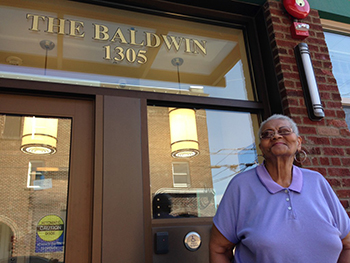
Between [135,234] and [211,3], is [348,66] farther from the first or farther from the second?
[135,234]

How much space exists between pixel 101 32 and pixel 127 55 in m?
0.29

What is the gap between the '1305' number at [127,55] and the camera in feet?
8.83

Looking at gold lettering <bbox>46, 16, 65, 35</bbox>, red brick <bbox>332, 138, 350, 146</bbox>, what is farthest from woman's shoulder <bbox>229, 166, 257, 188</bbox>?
gold lettering <bbox>46, 16, 65, 35</bbox>

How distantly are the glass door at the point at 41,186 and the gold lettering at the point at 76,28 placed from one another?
25.3 inches

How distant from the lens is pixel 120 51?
2.73 metres

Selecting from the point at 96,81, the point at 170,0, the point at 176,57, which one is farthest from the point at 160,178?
the point at 170,0

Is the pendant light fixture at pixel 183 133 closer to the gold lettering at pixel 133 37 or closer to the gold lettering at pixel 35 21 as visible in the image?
the gold lettering at pixel 133 37

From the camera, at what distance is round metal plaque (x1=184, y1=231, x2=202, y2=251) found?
225 centimetres

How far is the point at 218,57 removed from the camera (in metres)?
3.05

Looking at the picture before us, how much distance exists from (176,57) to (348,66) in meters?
1.89

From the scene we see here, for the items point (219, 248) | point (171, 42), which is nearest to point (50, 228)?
point (219, 248)

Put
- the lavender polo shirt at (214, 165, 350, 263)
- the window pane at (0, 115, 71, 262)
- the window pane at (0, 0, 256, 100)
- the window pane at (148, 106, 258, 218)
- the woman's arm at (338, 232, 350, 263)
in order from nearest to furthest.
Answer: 1. the lavender polo shirt at (214, 165, 350, 263)
2. the woman's arm at (338, 232, 350, 263)
3. the window pane at (0, 115, 71, 262)
4. the window pane at (148, 106, 258, 218)
5. the window pane at (0, 0, 256, 100)

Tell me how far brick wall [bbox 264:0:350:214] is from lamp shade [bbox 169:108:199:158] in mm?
781

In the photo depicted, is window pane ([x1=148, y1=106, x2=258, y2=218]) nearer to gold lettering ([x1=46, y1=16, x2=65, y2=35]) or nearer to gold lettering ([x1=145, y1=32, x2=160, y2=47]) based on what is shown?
gold lettering ([x1=145, y1=32, x2=160, y2=47])
